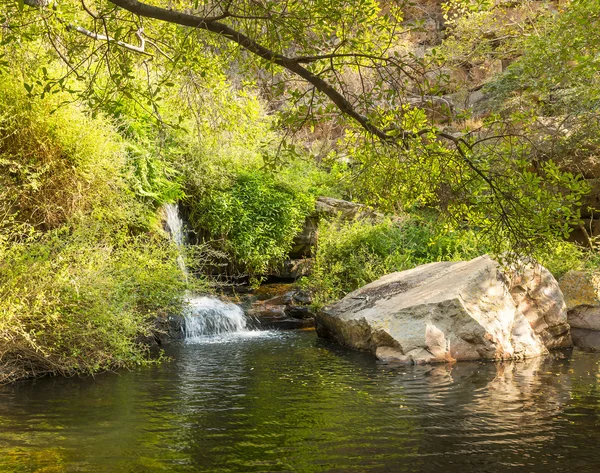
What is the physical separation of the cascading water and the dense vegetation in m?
0.63

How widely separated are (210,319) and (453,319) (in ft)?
16.9

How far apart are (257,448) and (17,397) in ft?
11.2

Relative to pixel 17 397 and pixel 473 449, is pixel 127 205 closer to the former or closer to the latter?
pixel 17 397

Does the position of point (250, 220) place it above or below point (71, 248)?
above

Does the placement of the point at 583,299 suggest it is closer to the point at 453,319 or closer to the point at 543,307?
the point at 543,307

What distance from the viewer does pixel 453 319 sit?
398 inches

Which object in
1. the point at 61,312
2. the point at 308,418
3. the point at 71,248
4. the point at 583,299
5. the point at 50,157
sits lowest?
the point at 308,418

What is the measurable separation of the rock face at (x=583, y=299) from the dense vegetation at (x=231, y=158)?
646 mm

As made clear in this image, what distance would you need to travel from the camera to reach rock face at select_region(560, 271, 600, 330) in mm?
12523

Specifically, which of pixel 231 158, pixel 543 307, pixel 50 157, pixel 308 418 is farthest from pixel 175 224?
pixel 308 418

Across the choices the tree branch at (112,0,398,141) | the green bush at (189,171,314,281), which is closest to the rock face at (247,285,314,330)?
the green bush at (189,171,314,281)

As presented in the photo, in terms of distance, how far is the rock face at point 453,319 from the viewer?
10086mm

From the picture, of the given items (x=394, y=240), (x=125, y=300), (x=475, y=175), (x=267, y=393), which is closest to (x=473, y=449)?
(x=475, y=175)

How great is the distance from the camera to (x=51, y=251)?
9.61 metres
